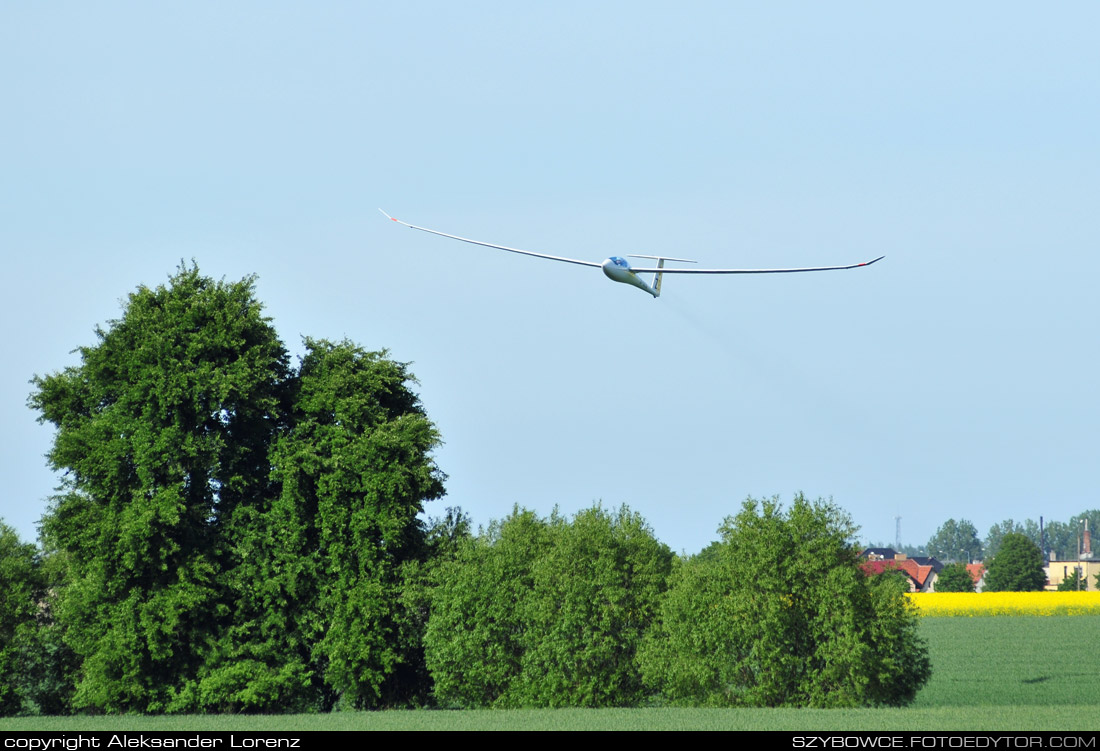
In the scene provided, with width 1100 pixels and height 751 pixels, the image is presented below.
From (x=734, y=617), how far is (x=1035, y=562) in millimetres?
104604

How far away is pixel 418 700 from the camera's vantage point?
43500mm

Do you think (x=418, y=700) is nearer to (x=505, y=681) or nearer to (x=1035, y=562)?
(x=505, y=681)

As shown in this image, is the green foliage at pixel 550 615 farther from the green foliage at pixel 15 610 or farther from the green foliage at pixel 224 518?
the green foliage at pixel 15 610

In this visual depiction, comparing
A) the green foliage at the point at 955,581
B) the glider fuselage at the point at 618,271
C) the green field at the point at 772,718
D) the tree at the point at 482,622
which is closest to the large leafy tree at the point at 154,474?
the green field at the point at 772,718

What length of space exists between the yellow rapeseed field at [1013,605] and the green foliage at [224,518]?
2340 inches

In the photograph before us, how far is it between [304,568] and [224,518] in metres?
3.61

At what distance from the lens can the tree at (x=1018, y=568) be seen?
428 ft

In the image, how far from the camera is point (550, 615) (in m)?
39.6

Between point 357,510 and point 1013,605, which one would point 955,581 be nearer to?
point 1013,605

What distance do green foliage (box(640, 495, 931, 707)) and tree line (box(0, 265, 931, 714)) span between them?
0.09 m

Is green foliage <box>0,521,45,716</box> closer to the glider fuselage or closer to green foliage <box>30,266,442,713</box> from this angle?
green foliage <box>30,266,442,713</box>
